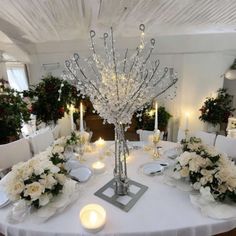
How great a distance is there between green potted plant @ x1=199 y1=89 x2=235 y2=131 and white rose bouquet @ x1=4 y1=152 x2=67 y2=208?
3.15 m

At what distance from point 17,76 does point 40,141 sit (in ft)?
5.47

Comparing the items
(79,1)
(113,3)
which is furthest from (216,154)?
(79,1)

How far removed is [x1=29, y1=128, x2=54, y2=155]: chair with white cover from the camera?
7.07 feet

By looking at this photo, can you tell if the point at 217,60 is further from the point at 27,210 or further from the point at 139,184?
the point at 27,210

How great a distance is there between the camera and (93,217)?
1041 millimetres

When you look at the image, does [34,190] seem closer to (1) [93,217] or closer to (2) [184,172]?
(1) [93,217]

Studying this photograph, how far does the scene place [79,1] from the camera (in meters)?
1.75

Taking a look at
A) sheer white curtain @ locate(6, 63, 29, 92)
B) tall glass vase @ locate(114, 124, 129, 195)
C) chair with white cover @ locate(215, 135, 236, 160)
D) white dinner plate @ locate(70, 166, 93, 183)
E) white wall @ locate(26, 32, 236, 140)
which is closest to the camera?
tall glass vase @ locate(114, 124, 129, 195)

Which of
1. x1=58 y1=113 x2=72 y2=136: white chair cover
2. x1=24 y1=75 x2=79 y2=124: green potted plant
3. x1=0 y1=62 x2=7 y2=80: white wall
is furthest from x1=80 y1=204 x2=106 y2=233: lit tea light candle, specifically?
x1=58 y1=113 x2=72 y2=136: white chair cover

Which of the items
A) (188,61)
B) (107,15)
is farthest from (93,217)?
(188,61)

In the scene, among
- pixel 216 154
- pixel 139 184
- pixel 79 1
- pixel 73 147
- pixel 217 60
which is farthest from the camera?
pixel 217 60

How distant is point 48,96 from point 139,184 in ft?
6.72

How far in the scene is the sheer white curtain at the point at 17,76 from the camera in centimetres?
306

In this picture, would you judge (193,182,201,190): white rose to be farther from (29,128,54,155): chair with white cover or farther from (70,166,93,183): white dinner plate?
(29,128,54,155): chair with white cover
